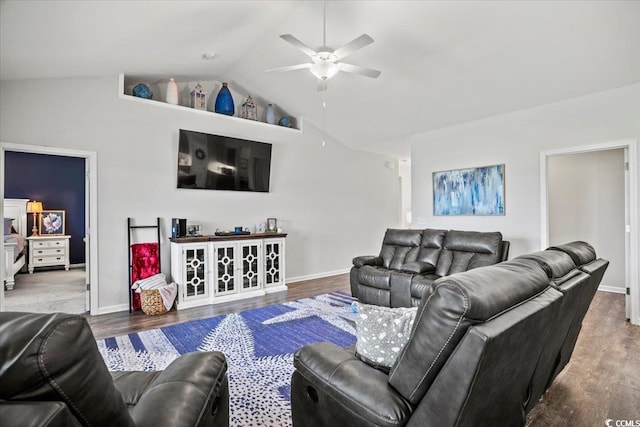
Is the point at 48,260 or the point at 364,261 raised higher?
the point at 364,261

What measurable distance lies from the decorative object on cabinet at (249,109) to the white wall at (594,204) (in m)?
4.85

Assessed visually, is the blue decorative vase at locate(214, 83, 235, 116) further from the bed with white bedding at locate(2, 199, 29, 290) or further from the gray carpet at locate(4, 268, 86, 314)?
the bed with white bedding at locate(2, 199, 29, 290)

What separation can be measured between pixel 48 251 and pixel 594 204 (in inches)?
405

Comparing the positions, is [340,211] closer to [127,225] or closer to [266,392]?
[127,225]

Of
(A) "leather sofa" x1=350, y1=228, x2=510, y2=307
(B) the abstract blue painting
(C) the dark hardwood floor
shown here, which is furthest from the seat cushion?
(B) the abstract blue painting

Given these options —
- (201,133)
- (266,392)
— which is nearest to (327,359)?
(266,392)

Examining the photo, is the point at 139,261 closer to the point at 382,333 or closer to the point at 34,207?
the point at 382,333

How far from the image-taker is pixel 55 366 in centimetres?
61

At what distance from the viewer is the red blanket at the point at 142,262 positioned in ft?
13.2

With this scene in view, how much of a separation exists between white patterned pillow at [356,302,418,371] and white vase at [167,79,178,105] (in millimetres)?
4272

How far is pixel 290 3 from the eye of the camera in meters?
3.26

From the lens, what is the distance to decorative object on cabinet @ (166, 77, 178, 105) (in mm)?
4453

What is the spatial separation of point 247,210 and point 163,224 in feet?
4.25

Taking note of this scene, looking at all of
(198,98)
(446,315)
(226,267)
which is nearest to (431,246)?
(226,267)
